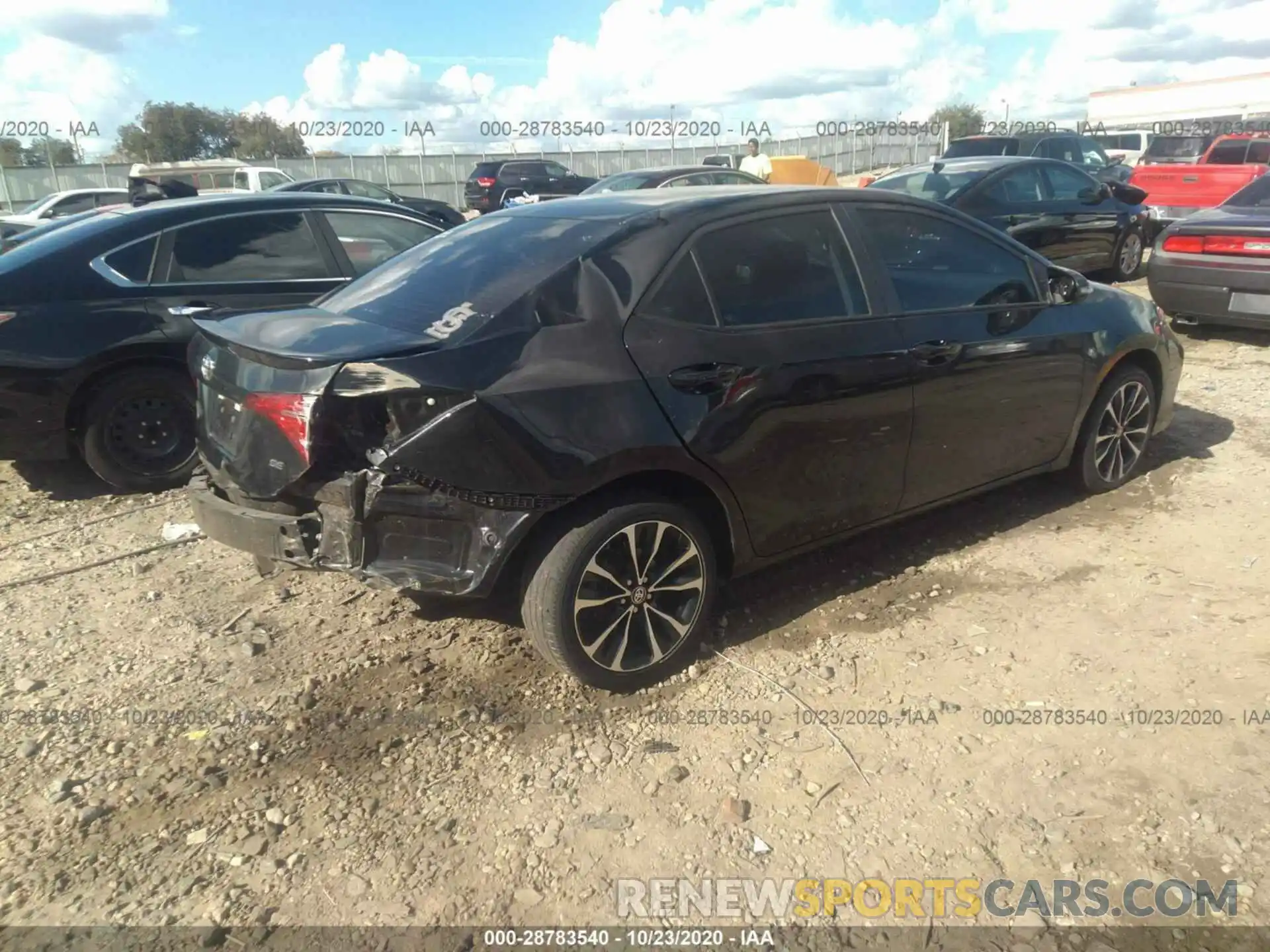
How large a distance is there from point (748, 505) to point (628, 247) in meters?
1.03

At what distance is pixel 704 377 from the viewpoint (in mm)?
3256

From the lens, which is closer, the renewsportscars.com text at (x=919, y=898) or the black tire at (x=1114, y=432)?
the renewsportscars.com text at (x=919, y=898)

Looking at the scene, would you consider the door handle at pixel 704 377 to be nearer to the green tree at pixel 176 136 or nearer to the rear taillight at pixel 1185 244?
the rear taillight at pixel 1185 244

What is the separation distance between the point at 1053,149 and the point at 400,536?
698 inches

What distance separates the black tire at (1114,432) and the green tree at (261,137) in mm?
58225

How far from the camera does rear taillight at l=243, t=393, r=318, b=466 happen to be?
2.85 meters

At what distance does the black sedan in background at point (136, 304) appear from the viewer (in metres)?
4.96

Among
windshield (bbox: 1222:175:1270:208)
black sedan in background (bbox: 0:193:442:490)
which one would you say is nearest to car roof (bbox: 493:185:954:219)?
black sedan in background (bbox: 0:193:442:490)

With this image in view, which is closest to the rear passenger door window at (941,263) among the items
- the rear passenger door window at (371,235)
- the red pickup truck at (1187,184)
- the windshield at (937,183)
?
the rear passenger door window at (371,235)

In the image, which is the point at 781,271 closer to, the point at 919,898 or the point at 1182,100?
the point at 919,898

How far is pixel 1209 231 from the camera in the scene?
25.2 ft

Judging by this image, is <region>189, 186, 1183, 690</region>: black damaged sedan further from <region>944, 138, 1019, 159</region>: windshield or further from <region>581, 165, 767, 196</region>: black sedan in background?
<region>944, 138, 1019, 159</region>: windshield

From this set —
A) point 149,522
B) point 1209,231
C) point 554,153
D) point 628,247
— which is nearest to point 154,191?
point 149,522

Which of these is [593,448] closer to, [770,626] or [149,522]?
[770,626]
